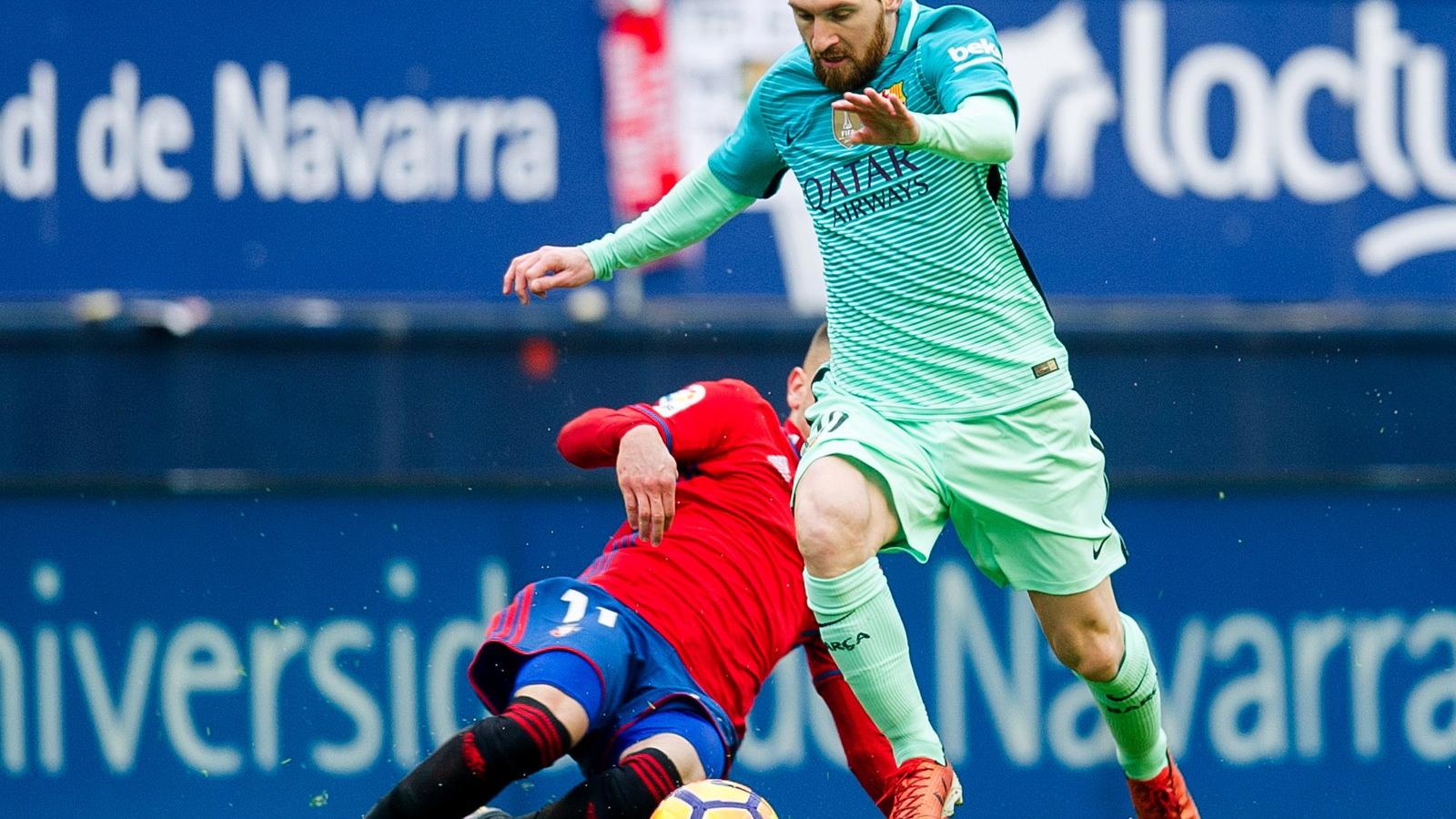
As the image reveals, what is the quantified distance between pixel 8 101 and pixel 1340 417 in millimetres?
4572

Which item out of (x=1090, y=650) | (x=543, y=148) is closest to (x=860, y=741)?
(x=1090, y=650)

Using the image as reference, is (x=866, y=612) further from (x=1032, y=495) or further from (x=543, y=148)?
(x=543, y=148)

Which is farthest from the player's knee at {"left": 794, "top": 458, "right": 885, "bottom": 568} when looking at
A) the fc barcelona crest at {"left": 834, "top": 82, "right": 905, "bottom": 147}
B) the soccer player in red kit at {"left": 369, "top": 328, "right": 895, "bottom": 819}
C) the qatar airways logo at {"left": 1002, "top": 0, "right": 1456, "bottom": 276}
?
the qatar airways logo at {"left": 1002, "top": 0, "right": 1456, "bottom": 276}

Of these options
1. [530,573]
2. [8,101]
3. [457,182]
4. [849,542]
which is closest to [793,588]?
[849,542]

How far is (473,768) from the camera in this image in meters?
4.43

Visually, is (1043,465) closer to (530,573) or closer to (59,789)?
(530,573)

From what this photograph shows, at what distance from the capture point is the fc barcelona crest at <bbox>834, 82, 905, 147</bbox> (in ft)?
14.3

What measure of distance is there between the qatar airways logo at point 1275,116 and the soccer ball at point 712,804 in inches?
121

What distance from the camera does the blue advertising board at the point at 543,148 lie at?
21.6ft

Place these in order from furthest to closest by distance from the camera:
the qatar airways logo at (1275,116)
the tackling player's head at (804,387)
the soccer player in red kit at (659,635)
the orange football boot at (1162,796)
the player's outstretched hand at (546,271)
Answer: the qatar airways logo at (1275,116)
the tackling player's head at (804,387)
the orange football boot at (1162,796)
the player's outstretched hand at (546,271)
the soccer player in red kit at (659,635)

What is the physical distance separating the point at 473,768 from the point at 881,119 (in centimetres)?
172

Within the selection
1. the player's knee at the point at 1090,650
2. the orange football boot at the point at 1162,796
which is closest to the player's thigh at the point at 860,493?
the player's knee at the point at 1090,650

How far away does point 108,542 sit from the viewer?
6.55 metres

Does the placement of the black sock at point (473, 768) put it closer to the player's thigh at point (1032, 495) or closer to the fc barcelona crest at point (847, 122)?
the player's thigh at point (1032, 495)
